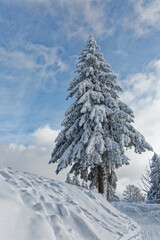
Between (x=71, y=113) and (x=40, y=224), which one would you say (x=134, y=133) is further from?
(x=40, y=224)

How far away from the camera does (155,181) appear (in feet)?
90.2

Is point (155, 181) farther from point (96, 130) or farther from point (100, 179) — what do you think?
point (96, 130)

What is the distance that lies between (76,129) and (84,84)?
3056mm

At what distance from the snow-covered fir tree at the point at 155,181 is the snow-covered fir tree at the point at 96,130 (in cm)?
1597

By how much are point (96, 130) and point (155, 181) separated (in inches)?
813

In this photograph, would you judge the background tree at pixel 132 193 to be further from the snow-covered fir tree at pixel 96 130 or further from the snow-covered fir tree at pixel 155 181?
the snow-covered fir tree at pixel 96 130

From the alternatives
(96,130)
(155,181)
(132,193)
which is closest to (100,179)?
(96,130)

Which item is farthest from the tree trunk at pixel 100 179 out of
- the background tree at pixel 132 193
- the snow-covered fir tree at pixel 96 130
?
the background tree at pixel 132 193

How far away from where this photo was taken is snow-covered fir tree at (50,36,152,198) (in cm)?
1127

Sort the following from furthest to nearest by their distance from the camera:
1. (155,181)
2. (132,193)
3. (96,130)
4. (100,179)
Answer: (132,193) < (155,181) < (100,179) < (96,130)

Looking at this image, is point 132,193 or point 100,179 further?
point 132,193

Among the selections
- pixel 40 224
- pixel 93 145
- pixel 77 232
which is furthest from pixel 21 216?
pixel 93 145

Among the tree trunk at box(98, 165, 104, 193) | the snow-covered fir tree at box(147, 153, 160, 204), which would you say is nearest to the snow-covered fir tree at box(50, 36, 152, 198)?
the tree trunk at box(98, 165, 104, 193)

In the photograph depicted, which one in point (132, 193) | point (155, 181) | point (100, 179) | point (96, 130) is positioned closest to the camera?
point (96, 130)
